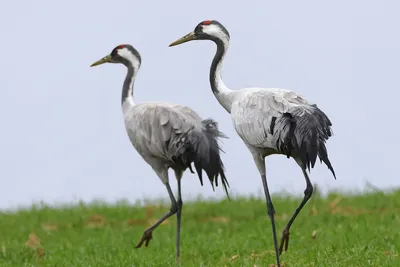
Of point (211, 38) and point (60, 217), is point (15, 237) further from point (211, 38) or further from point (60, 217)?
point (211, 38)

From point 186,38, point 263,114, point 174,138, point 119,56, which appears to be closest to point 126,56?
point 119,56

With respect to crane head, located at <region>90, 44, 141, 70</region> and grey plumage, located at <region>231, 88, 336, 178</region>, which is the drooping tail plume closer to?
grey plumage, located at <region>231, 88, 336, 178</region>

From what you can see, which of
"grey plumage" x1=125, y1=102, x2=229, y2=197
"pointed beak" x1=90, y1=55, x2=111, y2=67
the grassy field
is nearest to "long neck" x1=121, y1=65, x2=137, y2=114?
"grey plumage" x1=125, y1=102, x2=229, y2=197

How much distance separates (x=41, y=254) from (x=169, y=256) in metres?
1.86

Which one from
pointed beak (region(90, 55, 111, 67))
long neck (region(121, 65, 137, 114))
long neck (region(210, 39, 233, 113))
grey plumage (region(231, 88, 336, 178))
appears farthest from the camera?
pointed beak (region(90, 55, 111, 67))

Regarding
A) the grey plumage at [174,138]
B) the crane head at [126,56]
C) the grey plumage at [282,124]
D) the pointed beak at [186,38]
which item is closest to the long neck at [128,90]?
the crane head at [126,56]

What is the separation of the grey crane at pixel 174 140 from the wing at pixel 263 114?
990 mm

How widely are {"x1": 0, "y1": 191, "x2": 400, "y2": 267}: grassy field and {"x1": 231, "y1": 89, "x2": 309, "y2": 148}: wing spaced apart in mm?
1253

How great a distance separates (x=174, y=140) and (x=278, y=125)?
1.86 m

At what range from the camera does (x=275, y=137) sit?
26.1ft

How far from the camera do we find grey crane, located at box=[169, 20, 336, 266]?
7766 millimetres

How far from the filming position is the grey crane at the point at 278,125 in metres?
7.77

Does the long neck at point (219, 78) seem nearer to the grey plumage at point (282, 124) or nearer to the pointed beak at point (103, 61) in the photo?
the grey plumage at point (282, 124)

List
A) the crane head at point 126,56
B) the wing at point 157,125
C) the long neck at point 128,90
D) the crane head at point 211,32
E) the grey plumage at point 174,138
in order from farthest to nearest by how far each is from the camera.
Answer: the crane head at point 126,56 → the long neck at point 128,90 → the wing at point 157,125 → the grey plumage at point 174,138 → the crane head at point 211,32
